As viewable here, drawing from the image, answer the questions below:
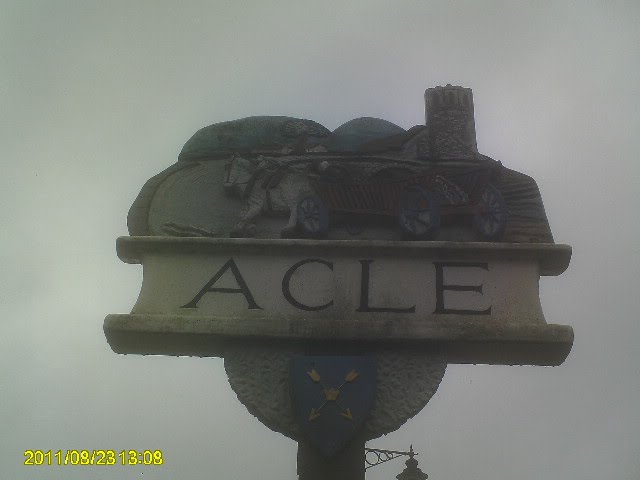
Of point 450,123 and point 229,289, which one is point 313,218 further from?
point 450,123

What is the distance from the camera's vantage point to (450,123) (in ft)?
21.0

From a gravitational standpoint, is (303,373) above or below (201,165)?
below

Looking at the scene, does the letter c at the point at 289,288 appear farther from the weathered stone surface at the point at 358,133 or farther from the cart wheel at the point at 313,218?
the weathered stone surface at the point at 358,133

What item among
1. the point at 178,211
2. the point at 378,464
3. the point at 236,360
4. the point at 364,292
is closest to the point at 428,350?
the point at 364,292

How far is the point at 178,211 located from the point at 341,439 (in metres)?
2.19

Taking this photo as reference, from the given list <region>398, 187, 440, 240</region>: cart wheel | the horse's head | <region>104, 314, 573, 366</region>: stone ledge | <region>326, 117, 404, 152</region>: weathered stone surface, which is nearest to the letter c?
<region>104, 314, 573, 366</region>: stone ledge

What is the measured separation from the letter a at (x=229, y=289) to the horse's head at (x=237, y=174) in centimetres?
73

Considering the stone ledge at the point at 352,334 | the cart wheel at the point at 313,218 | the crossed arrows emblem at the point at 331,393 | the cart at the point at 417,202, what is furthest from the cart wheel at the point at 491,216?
the crossed arrows emblem at the point at 331,393

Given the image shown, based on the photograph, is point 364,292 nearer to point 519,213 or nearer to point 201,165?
point 519,213

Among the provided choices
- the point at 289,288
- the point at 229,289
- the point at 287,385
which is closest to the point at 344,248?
the point at 289,288

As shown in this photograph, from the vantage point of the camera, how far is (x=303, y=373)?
16.6 feet

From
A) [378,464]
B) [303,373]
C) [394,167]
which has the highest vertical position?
[394,167]

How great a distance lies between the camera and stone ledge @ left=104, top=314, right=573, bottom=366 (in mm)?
5168

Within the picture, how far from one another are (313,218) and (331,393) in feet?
4.78
